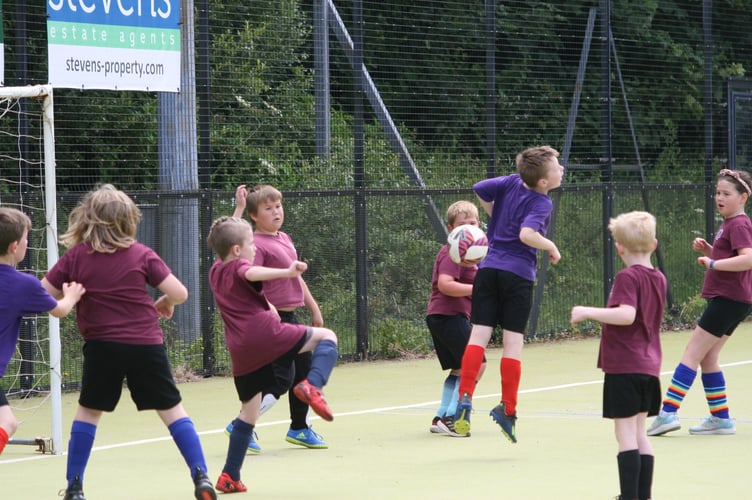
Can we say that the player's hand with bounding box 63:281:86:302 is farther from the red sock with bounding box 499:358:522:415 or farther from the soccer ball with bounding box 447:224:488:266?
the soccer ball with bounding box 447:224:488:266

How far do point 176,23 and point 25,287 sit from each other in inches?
237

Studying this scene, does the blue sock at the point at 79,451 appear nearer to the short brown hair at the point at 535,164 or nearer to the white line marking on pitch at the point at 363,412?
the white line marking on pitch at the point at 363,412

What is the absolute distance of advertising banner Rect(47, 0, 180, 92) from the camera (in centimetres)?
1083

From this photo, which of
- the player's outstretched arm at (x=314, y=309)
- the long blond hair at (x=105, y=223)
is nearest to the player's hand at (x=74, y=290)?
the long blond hair at (x=105, y=223)

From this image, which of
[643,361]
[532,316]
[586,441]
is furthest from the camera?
[532,316]

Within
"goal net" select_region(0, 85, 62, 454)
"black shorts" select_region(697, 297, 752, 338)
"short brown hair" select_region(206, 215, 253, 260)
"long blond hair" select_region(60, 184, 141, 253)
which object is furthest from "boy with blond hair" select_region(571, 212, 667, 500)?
"goal net" select_region(0, 85, 62, 454)

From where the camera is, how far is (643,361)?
5.81 m

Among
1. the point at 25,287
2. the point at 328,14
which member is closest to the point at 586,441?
the point at 25,287

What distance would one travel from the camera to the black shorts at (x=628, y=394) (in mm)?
5777

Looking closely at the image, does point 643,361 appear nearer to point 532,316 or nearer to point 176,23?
point 176,23

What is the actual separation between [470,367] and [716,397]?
163 cm

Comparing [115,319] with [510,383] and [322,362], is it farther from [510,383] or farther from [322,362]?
[510,383]

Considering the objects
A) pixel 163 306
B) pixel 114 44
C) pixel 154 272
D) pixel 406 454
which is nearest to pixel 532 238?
pixel 406 454

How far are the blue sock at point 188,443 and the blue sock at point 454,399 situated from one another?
8.26ft
